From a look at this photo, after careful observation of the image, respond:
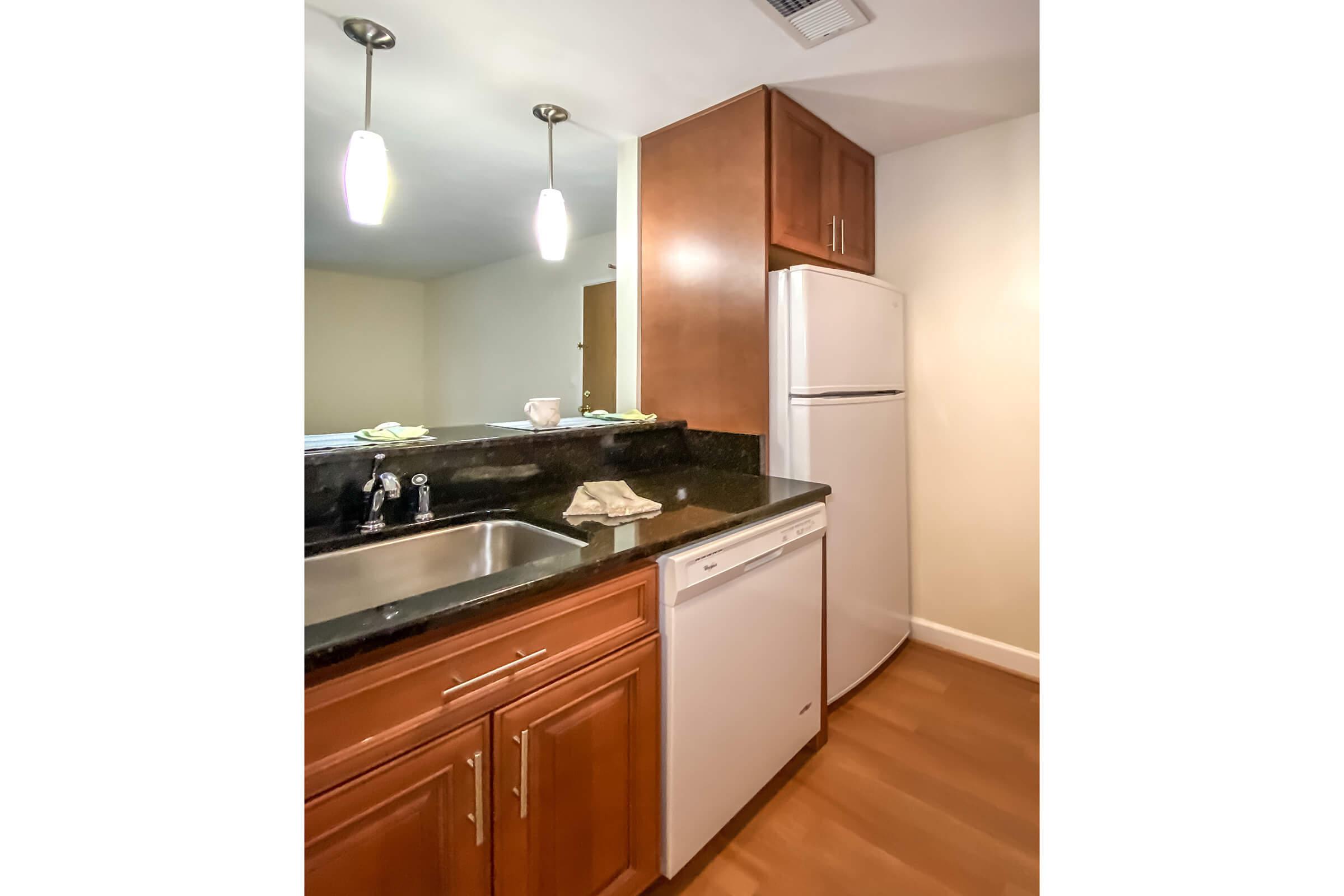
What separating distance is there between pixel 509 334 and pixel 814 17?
12.1 feet

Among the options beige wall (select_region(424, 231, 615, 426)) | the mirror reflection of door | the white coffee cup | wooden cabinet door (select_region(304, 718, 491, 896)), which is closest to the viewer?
wooden cabinet door (select_region(304, 718, 491, 896))

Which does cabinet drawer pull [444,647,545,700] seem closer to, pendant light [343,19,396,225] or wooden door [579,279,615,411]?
pendant light [343,19,396,225]

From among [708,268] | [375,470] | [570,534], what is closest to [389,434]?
[375,470]

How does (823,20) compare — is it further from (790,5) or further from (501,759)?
(501,759)

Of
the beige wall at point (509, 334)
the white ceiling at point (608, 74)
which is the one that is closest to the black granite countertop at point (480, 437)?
the white ceiling at point (608, 74)

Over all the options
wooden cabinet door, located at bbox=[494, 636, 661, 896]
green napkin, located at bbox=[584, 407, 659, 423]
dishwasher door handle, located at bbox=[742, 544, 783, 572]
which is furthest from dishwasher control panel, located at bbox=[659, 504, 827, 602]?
green napkin, located at bbox=[584, 407, 659, 423]

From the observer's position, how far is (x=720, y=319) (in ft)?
7.41

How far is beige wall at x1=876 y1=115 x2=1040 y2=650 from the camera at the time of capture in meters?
2.37

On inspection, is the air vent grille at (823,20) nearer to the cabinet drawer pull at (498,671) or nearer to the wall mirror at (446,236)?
the wall mirror at (446,236)

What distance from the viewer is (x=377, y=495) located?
1.46 meters

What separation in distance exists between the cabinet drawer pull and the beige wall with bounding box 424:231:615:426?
2.90 m
